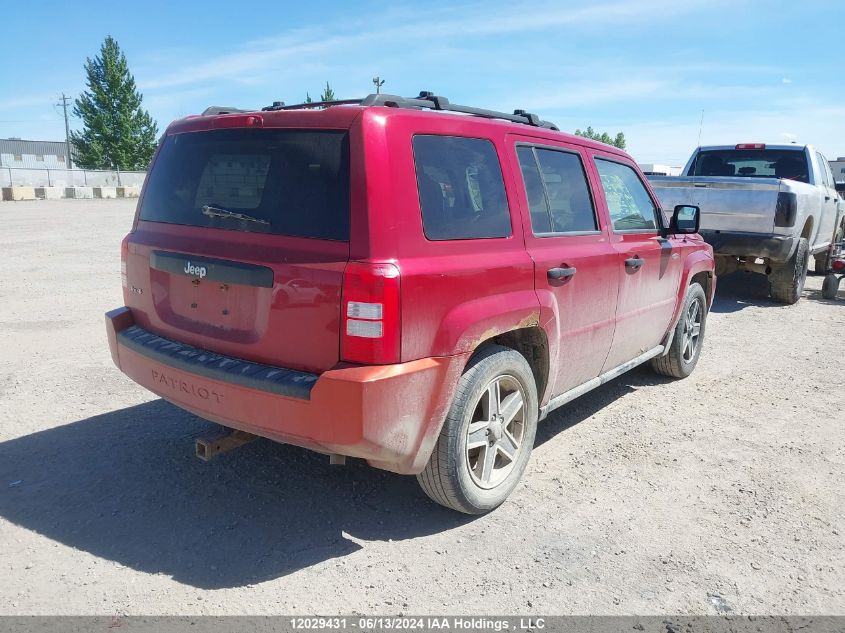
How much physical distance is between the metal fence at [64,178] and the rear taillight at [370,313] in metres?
44.4

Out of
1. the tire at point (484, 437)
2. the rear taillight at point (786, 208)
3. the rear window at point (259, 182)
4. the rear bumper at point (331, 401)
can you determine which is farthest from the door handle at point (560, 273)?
the rear taillight at point (786, 208)

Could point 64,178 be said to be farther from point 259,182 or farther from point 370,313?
point 370,313

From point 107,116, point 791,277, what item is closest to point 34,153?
point 107,116

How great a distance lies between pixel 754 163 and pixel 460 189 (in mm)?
8951

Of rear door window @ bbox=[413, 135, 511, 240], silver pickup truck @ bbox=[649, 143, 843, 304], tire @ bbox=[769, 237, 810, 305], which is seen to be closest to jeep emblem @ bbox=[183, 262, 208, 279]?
rear door window @ bbox=[413, 135, 511, 240]

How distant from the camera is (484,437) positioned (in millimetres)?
3416

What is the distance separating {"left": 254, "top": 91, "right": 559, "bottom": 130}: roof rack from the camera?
3.08 m

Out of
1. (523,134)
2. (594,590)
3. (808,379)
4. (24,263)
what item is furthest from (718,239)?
(24,263)

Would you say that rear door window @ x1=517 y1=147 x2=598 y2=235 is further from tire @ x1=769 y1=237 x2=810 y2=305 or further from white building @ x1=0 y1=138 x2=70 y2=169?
white building @ x1=0 y1=138 x2=70 y2=169

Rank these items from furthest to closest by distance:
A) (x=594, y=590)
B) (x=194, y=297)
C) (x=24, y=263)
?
(x=24, y=263) < (x=194, y=297) < (x=594, y=590)

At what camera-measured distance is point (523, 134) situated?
377 centimetres

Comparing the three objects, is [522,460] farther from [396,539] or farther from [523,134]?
[523,134]

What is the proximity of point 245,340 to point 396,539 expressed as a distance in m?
1.19

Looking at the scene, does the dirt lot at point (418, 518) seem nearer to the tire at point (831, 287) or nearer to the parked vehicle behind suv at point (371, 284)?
the parked vehicle behind suv at point (371, 284)
